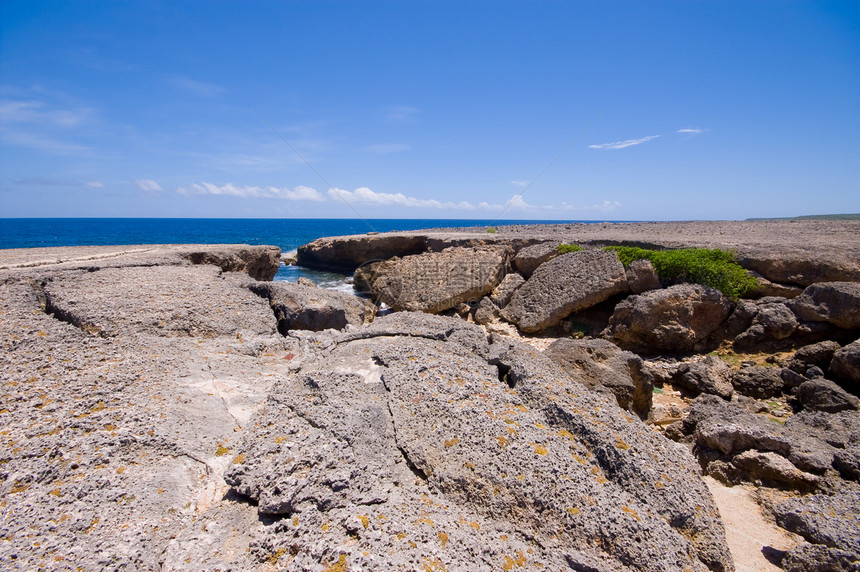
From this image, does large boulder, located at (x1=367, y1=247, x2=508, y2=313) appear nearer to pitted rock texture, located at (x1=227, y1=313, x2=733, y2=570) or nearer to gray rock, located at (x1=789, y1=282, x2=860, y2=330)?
gray rock, located at (x1=789, y1=282, x2=860, y2=330)

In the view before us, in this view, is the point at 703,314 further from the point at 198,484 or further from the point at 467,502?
the point at 198,484

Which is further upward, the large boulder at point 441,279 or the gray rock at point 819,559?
the large boulder at point 441,279

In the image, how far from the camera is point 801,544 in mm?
4008

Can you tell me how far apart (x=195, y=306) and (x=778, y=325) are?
478 inches

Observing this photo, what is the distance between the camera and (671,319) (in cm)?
1092

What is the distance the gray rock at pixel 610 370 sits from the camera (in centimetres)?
630

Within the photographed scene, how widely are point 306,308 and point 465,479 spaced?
437 cm

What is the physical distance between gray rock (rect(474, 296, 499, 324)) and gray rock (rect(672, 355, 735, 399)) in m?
5.50

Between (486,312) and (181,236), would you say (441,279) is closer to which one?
(486,312)

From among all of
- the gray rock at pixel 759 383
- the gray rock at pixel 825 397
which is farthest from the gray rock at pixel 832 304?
the gray rock at pixel 825 397

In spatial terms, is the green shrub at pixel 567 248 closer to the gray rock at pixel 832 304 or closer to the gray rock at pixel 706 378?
the gray rock at pixel 832 304

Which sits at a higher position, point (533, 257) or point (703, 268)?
point (533, 257)

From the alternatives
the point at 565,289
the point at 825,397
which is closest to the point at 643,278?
the point at 565,289

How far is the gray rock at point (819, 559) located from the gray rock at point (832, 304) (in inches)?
325
